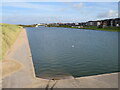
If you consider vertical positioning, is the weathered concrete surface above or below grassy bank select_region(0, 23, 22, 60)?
below

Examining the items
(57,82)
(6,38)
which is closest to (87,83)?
(57,82)

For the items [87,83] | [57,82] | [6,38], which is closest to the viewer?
[87,83]

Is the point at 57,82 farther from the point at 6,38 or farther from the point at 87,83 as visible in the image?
the point at 6,38

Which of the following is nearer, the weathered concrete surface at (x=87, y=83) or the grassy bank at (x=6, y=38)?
the weathered concrete surface at (x=87, y=83)

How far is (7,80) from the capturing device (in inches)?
384

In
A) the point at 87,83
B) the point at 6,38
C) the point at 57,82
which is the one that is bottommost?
the point at 87,83

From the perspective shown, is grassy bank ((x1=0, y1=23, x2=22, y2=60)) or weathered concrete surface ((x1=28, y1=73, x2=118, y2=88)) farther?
grassy bank ((x1=0, y1=23, x2=22, y2=60))

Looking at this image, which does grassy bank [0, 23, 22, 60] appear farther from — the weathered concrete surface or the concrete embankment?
the weathered concrete surface

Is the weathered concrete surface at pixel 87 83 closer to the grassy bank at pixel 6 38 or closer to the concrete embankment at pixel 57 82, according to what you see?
the concrete embankment at pixel 57 82

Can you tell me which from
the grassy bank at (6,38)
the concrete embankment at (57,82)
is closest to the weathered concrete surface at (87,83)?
the concrete embankment at (57,82)

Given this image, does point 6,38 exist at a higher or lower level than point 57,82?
higher

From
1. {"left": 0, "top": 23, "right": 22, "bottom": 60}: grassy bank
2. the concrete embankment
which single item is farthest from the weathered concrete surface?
{"left": 0, "top": 23, "right": 22, "bottom": 60}: grassy bank

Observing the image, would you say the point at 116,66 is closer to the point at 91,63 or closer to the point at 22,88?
the point at 91,63

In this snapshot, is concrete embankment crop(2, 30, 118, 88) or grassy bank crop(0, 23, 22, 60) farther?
grassy bank crop(0, 23, 22, 60)
